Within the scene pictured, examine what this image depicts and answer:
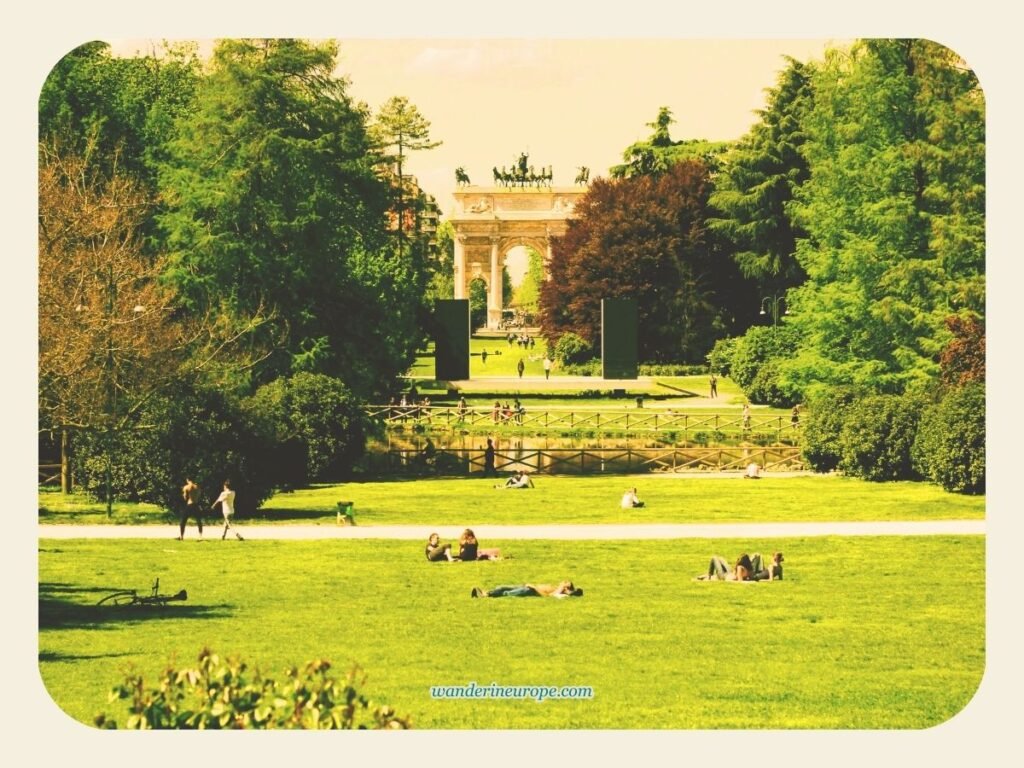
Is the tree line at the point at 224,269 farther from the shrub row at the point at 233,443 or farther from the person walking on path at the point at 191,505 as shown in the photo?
the person walking on path at the point at 191,505

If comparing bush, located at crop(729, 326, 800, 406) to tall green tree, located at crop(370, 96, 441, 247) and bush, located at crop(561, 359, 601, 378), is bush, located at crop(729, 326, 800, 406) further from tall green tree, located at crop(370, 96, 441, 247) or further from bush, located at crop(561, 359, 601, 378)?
tall green tree, located at crop(370, 96, 441, 247)

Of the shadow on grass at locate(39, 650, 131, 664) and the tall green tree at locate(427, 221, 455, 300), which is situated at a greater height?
the tall green tree at locate(427, 221, 455, 300)

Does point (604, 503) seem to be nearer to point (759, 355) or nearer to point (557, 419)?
point (557, 419)

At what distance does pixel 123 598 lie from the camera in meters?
18.1

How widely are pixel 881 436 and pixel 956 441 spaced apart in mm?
2524

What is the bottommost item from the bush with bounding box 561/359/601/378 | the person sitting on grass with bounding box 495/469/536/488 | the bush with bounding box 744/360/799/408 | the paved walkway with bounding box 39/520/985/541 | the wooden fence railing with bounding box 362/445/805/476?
the paved walkway with bounding box 39/520/985/541

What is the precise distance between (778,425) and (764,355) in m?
1.79

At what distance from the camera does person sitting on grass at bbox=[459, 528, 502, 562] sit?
62.4 feet

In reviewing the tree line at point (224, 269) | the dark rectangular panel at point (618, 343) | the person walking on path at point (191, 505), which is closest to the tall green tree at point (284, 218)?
the tree line at point (224, 269)

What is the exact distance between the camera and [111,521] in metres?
21.4

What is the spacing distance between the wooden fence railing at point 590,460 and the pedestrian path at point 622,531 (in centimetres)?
136

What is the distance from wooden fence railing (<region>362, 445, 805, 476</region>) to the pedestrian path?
4.45 feet

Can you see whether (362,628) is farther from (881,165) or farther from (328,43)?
(881,165)

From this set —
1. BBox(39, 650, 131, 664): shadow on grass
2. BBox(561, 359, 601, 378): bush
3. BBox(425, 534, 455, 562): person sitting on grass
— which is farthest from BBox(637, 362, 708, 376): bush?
BBox(39, 650, 131, 664): shadow on grass
